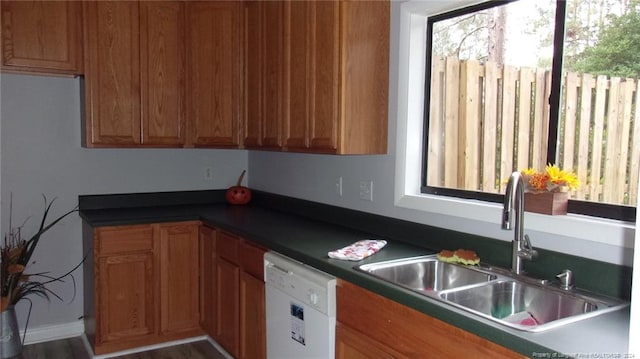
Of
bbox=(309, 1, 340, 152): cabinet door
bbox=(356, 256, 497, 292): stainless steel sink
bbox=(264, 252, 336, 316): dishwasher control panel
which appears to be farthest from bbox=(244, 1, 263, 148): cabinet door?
bbox=(356, 256, 497, 292): stainless steel sink

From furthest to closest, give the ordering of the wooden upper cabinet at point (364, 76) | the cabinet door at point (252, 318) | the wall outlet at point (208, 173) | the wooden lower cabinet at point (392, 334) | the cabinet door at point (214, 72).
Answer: the wall outlet at point (208, 173) < the cabinet door at point (214, 72) < the cabinet door at point (252, 318) < the wooden upper cabinet at point (364, 76) < the wooden lower cabinet at point (392, 334)

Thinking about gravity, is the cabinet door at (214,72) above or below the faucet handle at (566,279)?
above

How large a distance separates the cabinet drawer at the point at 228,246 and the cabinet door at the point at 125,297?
1.57ft

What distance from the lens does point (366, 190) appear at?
2.75 metres

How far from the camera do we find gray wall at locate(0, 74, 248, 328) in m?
3.21

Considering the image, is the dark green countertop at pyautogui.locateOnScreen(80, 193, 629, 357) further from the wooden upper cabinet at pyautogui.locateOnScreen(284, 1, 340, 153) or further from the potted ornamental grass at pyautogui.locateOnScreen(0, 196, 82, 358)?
the wooden upper cabinet at pyautogui.locateOnScreen(284, 1, 340, 153)

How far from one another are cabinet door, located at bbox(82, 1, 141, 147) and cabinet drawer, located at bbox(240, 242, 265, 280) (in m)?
1.17

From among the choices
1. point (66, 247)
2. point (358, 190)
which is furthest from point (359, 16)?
point (66, 247)

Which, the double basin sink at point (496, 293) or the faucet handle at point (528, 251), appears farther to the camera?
the faucet handle at point (528, 251)

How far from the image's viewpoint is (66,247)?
11.2 ft

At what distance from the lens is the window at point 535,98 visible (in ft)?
5.96

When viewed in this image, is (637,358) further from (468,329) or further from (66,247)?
(66,247)

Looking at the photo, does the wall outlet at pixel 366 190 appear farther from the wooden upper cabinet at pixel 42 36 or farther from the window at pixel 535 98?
the wooden upper cabinet at pixel 42 36

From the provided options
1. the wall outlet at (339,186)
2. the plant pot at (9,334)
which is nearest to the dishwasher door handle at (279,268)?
the wall outlet at (339,186)
